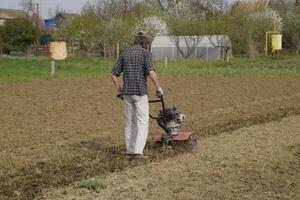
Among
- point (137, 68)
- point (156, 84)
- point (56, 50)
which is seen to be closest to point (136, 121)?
point (156, 84)

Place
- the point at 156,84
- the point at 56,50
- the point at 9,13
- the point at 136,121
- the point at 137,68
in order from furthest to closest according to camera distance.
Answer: the point at 9,13
the point at 56,50
the point at 136,121
the point at 137,68
the point at 156,84

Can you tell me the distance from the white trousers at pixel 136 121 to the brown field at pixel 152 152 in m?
0.30

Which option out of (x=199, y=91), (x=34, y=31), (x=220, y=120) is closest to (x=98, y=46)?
(x=34, y=31)

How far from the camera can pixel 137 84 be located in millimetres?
8648

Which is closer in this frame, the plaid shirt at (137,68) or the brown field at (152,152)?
the brown field at (152,152)

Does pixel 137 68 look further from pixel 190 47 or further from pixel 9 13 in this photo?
pixel 9 13

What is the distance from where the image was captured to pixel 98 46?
203 ft

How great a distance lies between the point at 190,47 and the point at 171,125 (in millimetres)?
48138

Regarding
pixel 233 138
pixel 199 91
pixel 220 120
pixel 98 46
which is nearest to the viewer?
pixel 233 138

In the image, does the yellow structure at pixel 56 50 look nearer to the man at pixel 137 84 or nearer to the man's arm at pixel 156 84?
the man at pixel 137 84

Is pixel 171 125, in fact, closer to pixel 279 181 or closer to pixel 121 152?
pixel 121 152

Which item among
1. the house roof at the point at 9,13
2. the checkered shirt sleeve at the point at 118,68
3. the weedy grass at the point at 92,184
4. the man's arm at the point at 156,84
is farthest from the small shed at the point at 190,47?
the house roof at the point at 9,13

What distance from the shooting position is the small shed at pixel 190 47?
55.4m

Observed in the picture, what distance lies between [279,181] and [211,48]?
161ft
